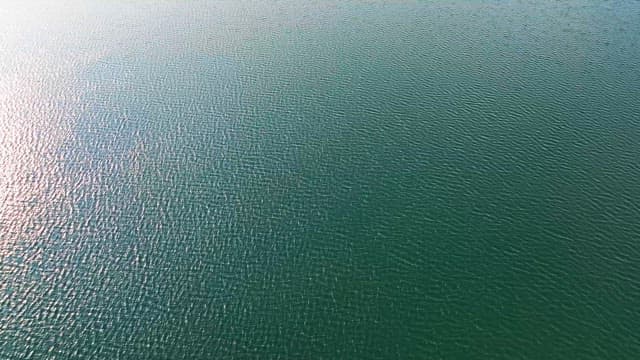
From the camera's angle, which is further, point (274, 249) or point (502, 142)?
point (502, 142)

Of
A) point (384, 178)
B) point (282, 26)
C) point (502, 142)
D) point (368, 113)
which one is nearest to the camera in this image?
point (384, 178)

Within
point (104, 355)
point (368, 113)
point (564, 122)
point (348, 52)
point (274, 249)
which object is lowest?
point (104, 355)

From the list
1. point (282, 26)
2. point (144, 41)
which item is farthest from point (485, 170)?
point (144, 41)

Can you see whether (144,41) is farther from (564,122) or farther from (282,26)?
(564,122)

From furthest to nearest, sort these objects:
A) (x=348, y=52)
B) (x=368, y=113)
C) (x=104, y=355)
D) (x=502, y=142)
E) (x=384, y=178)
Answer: (x=348, y=52) < (x=368, y=113) < (x=502, y=142) < (x=384, y=178) < (x=104, y=355)

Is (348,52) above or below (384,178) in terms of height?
above

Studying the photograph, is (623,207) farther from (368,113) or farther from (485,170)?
(368,113)

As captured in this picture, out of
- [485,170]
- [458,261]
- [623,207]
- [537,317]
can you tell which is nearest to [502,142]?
[485,170]
